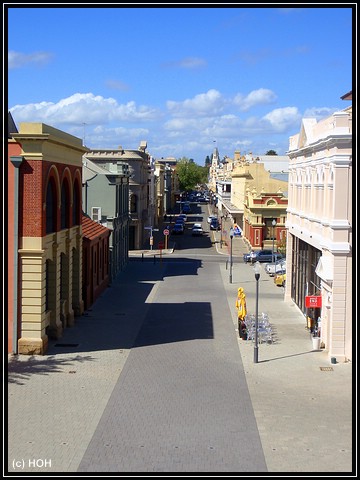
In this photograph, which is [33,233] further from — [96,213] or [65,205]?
[96,213]

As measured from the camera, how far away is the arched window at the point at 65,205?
94.3 ft

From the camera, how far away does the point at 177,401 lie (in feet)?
64.5

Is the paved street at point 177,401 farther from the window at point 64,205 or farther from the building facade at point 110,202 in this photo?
the building facade at point 110,202

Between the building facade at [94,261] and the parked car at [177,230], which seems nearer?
the building facade at [94,261]

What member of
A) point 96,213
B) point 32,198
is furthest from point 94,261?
point 32,198

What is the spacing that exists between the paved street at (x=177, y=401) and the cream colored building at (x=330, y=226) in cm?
112

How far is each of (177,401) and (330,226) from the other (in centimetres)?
878

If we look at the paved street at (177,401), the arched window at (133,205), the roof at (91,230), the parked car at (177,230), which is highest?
the arched window at (133,205)

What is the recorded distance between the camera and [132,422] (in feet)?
58.4

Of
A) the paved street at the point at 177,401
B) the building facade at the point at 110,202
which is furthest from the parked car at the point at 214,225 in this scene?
the paved street at the point at 177,401

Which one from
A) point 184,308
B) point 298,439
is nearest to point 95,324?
point 184,308

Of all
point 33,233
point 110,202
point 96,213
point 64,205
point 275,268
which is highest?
point 110,202
